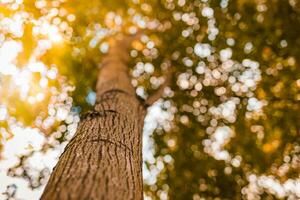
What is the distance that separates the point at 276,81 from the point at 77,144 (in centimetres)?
373

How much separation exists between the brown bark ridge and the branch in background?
421 mm

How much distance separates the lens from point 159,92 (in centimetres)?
517

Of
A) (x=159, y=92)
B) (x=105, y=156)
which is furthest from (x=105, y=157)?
(x=159, y=92)

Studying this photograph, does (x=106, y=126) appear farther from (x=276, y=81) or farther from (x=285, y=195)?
(x=285, y=195)

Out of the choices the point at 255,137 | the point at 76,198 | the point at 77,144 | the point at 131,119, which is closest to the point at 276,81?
the point at 255,137

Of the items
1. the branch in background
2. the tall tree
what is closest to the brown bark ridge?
the tall tree

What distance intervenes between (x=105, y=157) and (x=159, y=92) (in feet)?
9.92

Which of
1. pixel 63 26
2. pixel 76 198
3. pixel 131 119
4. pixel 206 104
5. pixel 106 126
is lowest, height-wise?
pixel 76 198

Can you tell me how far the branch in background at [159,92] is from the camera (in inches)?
182

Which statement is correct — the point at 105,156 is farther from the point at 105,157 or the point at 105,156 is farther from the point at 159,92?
the point at 159,92

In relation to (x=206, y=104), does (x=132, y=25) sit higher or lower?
higher

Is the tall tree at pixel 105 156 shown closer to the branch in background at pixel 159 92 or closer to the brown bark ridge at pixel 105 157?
the brown bark ridge at pixel 105 157

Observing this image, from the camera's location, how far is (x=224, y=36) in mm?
5031

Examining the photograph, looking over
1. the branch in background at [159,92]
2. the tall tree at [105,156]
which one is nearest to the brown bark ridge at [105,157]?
the tall tree at [105,156]
